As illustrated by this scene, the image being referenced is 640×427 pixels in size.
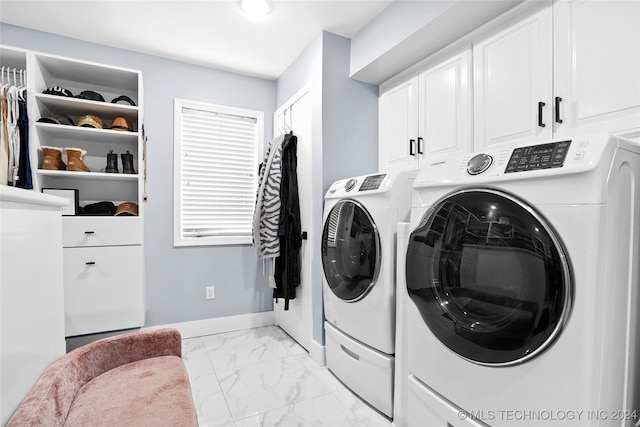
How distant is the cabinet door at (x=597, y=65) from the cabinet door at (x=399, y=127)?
2.77 feet

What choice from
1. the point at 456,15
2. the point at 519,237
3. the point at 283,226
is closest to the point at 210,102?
the point at 283,226

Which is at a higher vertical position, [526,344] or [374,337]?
[526,344]

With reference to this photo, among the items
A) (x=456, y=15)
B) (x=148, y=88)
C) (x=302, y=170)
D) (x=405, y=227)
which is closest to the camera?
(x=405, y=227)

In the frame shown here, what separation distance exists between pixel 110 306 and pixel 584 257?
8.53 feet

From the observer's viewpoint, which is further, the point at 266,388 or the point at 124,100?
the point at 124,100

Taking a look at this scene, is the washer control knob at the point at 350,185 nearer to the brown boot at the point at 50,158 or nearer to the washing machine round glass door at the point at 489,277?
the washing machine round glass door at the point at 489,277

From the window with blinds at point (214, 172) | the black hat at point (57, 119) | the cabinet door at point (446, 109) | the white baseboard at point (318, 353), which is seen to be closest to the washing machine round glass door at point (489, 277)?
the cabinet door at point (446, 109)

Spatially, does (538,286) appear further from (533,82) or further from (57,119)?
(57,119)

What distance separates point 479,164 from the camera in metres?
1.13

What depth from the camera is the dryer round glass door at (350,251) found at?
168cm

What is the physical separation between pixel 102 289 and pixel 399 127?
2.37 meters

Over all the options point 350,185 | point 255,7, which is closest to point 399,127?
point 350,185

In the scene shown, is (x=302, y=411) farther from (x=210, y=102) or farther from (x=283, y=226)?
(x=210, y=102)

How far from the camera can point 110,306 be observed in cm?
216
